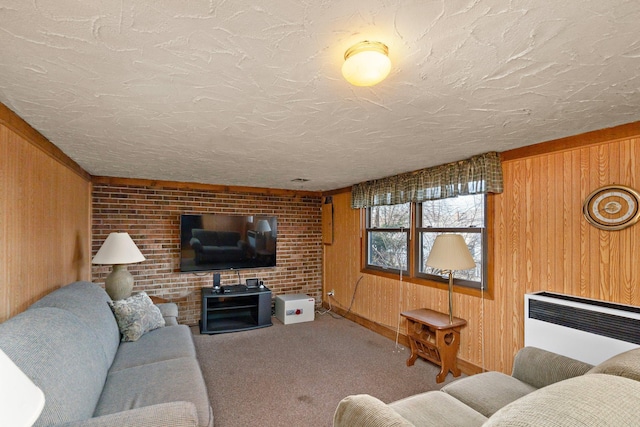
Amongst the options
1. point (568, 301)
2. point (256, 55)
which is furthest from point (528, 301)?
point (256, 55)

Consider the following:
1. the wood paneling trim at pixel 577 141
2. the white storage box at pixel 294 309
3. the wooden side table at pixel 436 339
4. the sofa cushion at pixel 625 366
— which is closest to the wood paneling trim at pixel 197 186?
the white storage box at pixel 294 309

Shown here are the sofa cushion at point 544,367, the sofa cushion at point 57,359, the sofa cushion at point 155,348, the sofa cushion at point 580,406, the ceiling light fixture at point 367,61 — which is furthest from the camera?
the sofa cushion at point 155,348

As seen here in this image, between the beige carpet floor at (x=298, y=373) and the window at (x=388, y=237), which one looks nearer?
the beige carpet floor at (x=298, y=373)

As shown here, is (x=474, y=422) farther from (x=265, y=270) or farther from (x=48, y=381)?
(x=265, y=270)

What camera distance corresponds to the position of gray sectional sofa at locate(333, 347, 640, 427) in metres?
0.86

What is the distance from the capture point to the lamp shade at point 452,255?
2.88 metres

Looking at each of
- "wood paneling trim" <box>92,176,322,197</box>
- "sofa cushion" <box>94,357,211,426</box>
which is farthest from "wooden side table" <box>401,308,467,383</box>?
"wood paneling trim" <box>92,176,322,197</box>

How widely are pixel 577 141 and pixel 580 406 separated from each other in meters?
2.17

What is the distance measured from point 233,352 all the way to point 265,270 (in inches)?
65.6

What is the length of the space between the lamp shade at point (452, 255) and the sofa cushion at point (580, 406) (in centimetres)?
189

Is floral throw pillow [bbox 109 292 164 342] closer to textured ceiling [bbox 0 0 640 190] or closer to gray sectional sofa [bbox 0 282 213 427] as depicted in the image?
gray sectional sofa [bbox 0 282 213 427]

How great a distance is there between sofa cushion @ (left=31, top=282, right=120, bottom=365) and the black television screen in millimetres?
1698

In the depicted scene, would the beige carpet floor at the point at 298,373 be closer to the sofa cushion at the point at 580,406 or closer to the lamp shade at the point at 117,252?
the lamp shade at the point at 117,252

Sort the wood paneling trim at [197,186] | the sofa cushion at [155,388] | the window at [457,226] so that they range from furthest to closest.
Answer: the wood paneling trim at [197,186]
the window at [457,226]
the sofa cushion at [155,388]
